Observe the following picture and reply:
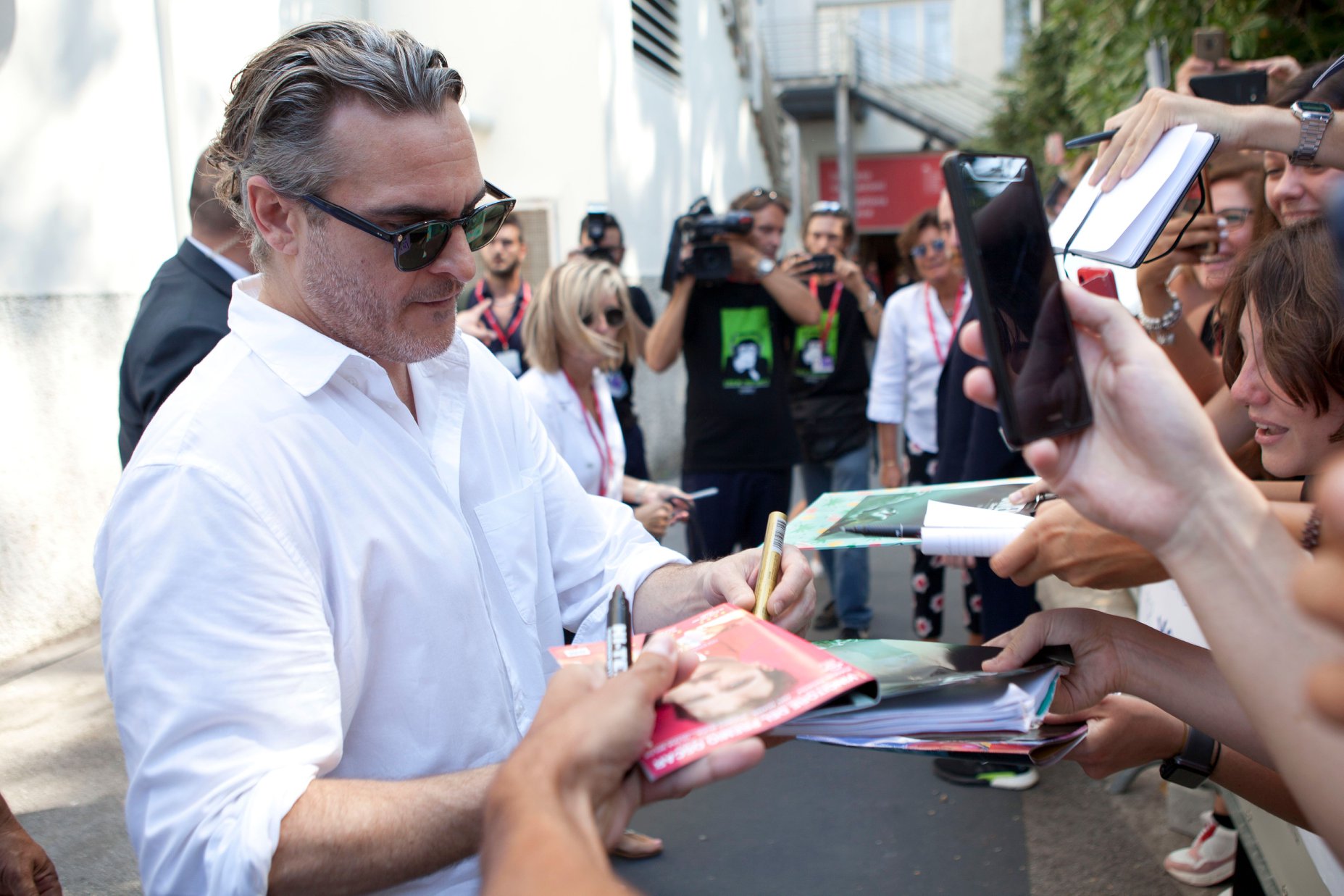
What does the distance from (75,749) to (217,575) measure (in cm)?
344

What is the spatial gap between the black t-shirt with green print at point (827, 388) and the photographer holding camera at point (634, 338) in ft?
2.75

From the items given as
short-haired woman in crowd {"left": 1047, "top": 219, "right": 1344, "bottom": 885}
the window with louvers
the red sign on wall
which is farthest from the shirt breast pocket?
the red sign on wall

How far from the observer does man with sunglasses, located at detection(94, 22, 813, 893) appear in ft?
4.27

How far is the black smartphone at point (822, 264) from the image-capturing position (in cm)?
545

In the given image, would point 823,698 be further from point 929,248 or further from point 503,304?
point 503,304

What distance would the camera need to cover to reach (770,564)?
1.70 metres

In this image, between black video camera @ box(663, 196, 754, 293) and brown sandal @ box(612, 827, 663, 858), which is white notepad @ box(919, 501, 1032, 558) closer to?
brown sandal @ box(612, 827, 663, 858)

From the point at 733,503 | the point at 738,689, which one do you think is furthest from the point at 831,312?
the point at 738,689

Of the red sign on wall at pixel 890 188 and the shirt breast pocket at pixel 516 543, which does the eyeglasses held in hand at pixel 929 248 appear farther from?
the red sign on wall at pixel 890 188

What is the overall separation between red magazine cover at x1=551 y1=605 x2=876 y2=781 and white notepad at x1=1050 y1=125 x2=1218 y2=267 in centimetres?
84

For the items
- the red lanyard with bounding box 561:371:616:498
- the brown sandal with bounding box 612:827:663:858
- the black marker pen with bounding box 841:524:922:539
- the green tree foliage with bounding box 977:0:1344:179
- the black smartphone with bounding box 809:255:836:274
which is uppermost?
the green tree foliage with bounding box 977:0:1344:179

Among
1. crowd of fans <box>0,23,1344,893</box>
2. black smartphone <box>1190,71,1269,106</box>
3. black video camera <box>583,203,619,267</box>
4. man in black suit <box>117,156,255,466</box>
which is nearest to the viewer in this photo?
crowd of fans <box>0,23,1344,893</box>

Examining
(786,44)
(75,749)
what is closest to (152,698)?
(75,749)

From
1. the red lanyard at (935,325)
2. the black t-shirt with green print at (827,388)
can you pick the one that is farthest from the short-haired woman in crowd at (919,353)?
the black t-shirt with green print at (827,388)
